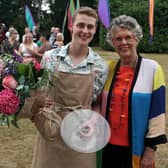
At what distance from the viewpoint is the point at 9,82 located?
2.31 meters

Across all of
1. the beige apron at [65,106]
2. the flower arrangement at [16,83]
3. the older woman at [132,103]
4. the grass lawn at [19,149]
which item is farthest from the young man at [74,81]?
the grass lawn at [19,149]

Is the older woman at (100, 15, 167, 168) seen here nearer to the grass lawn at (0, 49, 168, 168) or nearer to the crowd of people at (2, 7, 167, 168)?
the crowd of people at (2, 7, 167, 168)

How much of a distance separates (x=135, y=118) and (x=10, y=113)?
32.2 inches

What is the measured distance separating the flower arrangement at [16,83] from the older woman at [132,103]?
58 cm

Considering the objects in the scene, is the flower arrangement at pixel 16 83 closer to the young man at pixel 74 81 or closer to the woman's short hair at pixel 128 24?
the young man at pixel 74 81

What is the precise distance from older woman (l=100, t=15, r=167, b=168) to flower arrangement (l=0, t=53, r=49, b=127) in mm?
575

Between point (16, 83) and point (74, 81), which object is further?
point (74, 81)

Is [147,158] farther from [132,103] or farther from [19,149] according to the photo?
[19,149]

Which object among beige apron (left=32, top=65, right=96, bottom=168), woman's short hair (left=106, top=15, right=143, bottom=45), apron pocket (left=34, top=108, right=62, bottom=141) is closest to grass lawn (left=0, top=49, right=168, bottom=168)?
beige apron (left=32, top=65, right=96, bottom=168)

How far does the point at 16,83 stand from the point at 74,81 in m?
0.50

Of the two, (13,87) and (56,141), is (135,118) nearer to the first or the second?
(56,141)

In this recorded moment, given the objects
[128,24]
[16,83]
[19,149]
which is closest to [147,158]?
[128,24]

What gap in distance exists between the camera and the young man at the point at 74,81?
2.68 m

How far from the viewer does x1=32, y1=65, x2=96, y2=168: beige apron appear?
269 cm
